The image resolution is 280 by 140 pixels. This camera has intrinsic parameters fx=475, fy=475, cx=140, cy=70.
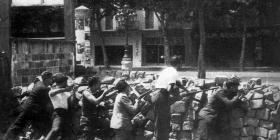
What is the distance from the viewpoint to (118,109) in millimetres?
7812

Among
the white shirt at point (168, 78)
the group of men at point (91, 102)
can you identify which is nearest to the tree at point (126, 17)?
the group of men at point (91, 102)

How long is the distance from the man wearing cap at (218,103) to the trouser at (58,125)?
7.69 feet

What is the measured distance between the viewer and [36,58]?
1330 centimetres

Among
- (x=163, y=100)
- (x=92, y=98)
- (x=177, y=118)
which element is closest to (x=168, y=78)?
(x=163, y=100)

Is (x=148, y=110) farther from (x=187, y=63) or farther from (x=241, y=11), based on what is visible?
(x=187, y=63)

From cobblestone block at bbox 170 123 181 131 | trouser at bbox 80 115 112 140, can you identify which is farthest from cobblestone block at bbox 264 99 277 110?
trouser at bbox 80 115 112 140

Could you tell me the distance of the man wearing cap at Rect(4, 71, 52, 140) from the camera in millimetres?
8203

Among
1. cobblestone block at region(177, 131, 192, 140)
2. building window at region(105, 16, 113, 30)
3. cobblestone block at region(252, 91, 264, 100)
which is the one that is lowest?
cobblestone block at region(177, 131, 192, 140)

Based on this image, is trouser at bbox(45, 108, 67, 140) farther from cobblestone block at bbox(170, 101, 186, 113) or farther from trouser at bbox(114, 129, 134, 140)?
cobblestone block at bbox(170, 101, 186, 113)

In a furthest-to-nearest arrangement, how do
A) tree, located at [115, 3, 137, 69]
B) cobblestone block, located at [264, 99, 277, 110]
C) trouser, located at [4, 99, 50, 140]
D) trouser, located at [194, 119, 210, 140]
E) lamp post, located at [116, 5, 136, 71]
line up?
lamp post, located at [116, 5, 136, 71]
tree, located at [115, 3, 137, 69]
cobblestone block, located at [264, 99, 277, 110]
trouser, located at [4, 99, 50, 140]
trouser, located at [194, 119, 210, 140]

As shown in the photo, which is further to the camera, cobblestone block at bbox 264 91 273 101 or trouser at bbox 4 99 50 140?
cobblestone block at bbox 264 91 273 101

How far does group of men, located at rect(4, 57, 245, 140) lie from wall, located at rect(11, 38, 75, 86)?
4484mm

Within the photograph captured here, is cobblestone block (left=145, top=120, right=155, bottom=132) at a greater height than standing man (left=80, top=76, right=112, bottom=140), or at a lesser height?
lesser

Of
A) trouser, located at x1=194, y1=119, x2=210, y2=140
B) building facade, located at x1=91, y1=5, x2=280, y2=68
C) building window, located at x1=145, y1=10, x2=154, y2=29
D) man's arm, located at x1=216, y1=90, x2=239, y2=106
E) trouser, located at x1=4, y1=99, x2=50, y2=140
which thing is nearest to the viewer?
man's arm, located at x1=216, y1=90, x2=239, y2=106
